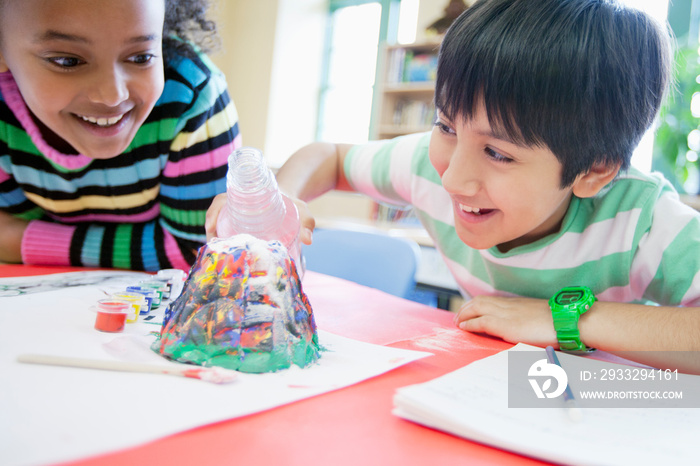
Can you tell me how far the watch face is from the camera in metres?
0.77

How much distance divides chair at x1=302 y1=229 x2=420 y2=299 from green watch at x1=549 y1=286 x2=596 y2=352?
64 cm

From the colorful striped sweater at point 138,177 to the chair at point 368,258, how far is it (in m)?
0.52

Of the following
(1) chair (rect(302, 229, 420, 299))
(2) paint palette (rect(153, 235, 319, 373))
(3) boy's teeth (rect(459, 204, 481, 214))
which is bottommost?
(1) chair (rect(302, 229, 420, 299))

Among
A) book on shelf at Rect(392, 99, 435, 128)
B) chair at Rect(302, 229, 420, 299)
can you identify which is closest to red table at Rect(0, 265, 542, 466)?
chair at Rect(302, 229, 420, 299)

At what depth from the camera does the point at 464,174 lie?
29.5 inches

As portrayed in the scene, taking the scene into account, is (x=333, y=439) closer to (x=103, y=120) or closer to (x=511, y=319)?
(x=511, y=319)

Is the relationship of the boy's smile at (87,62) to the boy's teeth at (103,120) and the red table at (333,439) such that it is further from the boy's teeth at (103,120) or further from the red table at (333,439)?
the red table at (333,439)

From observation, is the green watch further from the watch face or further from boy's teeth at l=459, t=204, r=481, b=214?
boy's teeth at l=459, t=204, r=481, b=214

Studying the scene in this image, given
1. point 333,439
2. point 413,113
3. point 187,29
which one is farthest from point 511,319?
point 413,113

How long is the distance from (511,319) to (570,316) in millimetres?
80

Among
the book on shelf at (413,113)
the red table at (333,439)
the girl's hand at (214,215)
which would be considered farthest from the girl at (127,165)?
the book on shelf at (413,113)

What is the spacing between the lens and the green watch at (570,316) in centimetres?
73

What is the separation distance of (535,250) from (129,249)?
75 centimetres

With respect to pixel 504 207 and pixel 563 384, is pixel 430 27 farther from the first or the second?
pixel 563 384
